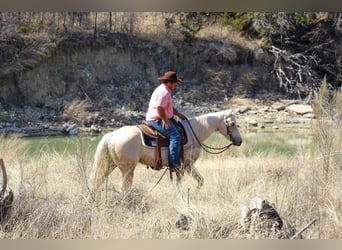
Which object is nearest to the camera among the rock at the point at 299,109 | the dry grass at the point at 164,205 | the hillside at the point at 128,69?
the dry grass at the point at 164,205

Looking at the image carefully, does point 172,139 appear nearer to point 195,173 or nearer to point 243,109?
point 195,173

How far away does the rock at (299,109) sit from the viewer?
14.9m

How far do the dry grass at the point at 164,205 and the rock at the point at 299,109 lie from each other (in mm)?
10226

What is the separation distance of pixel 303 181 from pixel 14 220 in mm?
2194

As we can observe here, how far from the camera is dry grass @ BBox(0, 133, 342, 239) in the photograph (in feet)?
11.0

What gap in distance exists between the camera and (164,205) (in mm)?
4027

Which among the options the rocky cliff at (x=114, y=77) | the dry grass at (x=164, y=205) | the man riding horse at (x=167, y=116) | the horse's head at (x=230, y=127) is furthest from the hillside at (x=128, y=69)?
the dry grass at (x=164, y=205)

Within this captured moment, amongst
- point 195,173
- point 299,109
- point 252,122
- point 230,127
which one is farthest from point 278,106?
point 195,173

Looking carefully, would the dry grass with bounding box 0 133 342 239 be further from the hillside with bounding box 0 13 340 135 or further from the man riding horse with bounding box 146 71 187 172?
the hillside with bounding box 0 13 340 135

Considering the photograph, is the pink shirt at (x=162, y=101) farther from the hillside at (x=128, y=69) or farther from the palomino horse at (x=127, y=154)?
the hillside at (x=128, y=69)

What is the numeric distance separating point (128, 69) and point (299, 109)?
17.1 ft
